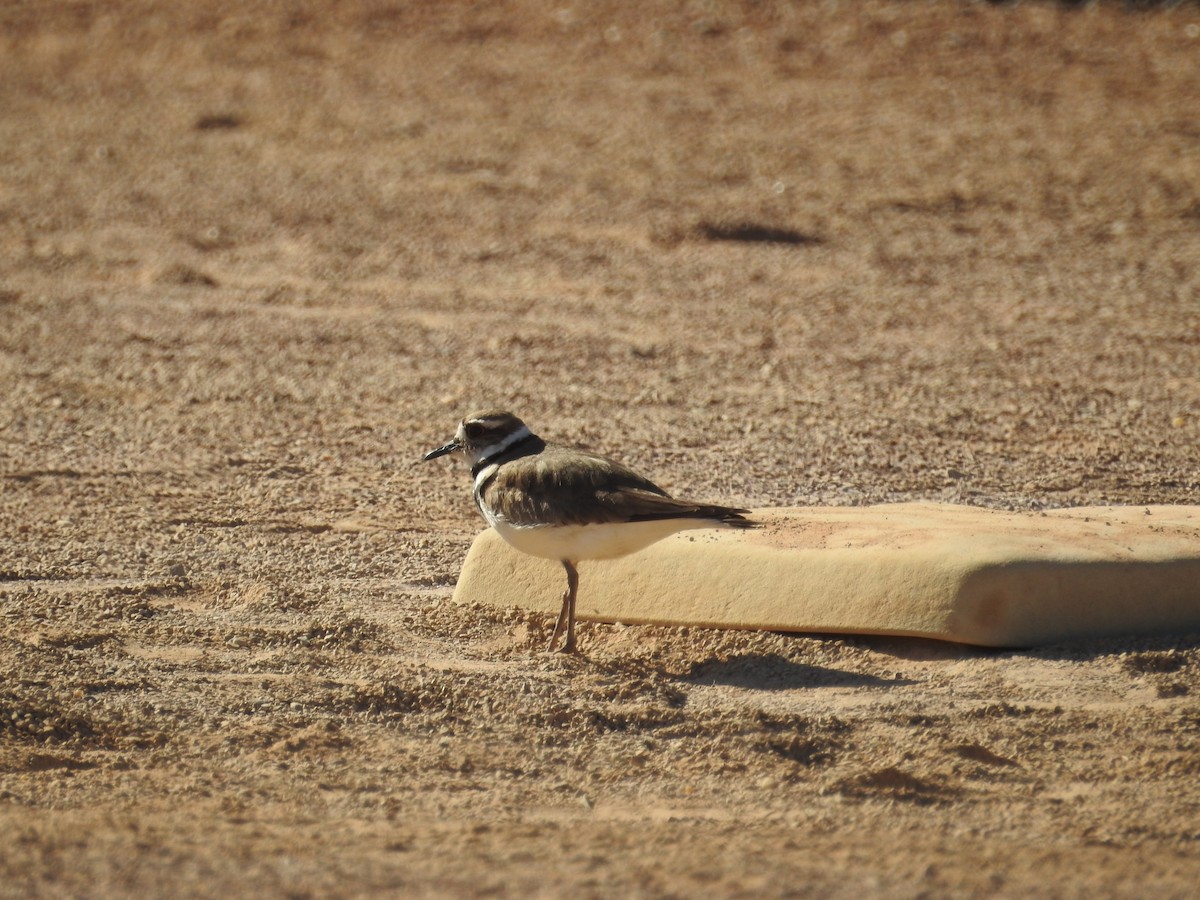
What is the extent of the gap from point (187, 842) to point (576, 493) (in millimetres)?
2003

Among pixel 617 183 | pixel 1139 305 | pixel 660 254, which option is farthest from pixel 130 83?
pixel 1139 305

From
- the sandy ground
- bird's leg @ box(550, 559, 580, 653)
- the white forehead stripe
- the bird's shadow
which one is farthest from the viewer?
the white forehead stripe

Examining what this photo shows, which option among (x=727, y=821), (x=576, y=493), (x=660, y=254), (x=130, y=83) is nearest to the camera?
(x=727, y=821)

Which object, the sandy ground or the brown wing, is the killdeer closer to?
the brown wing

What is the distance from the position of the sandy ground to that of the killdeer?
0.38 m

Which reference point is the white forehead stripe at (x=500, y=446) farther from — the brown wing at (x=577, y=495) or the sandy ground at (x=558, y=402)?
the sandy ground at (x=558, y=402)

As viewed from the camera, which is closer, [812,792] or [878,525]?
[812,792]

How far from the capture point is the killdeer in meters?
5.46

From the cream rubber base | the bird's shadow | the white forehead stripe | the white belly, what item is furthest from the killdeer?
the bird's shadow

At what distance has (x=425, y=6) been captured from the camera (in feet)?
60.1

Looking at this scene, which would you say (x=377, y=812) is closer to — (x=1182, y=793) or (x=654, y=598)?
(x=654, y=598)

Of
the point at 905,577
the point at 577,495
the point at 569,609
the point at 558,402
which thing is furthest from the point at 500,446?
the point at 558,402

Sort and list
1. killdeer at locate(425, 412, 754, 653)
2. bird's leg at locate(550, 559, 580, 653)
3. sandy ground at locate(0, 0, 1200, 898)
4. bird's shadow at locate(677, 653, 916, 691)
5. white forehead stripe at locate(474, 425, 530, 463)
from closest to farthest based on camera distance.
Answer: sandy ground at locate(0, 0, 1200, 898) < bird's shadow at locate(677, 653, 916, 691) < killdeer at locate(425, 412, 754, 653) < bird's leg at locate(550, 559, 580, 653) < white forehead stripe at locate(474, 425, 530, 463)

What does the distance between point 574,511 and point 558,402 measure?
378 centimetres
